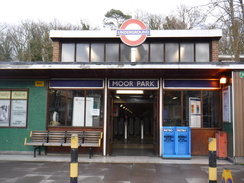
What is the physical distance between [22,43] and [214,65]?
30.9 metres

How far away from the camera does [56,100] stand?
10664 millimetres

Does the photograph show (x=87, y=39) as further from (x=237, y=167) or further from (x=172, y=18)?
(x=172, y=18)

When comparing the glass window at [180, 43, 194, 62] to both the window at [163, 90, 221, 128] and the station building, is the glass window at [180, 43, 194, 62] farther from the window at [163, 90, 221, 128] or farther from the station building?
the window at [163, 90, 221, 128]

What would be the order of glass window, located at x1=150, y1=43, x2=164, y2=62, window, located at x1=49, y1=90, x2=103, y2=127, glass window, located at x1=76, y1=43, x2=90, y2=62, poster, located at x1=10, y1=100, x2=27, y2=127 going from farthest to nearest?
1. glass window, located at x1=76, y1=43, x2=90, y2=62
2. glass window, located at x1=150, y1=43, x2=164, y2=62
3. poster, located at x1=10, y1=100, x2=27, y2=127
4. window, located at x1=49, y1=90, x2=103, y2=127

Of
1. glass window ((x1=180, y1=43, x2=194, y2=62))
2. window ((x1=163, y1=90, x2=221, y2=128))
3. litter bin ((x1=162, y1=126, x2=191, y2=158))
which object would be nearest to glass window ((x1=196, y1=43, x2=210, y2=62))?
glass window ((x1=180, y1=43, x2=194, y2=62))

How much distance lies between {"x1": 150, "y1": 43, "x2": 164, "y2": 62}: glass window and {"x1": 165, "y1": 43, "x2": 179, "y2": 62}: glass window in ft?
0.73

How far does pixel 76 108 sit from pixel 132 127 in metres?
11.6

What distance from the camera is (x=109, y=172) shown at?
25.4 feet

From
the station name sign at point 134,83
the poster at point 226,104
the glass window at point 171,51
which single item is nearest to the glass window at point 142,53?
the glass window at point 171,51

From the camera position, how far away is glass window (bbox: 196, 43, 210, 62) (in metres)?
11.8

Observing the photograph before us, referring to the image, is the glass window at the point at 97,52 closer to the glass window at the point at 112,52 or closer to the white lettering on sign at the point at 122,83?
the glass window at the point at 112,52

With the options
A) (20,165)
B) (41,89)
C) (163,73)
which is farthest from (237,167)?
(41,89)

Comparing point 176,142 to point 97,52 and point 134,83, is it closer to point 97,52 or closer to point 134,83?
point 134,83

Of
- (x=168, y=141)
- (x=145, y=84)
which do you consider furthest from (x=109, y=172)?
(x=145, y=84)
